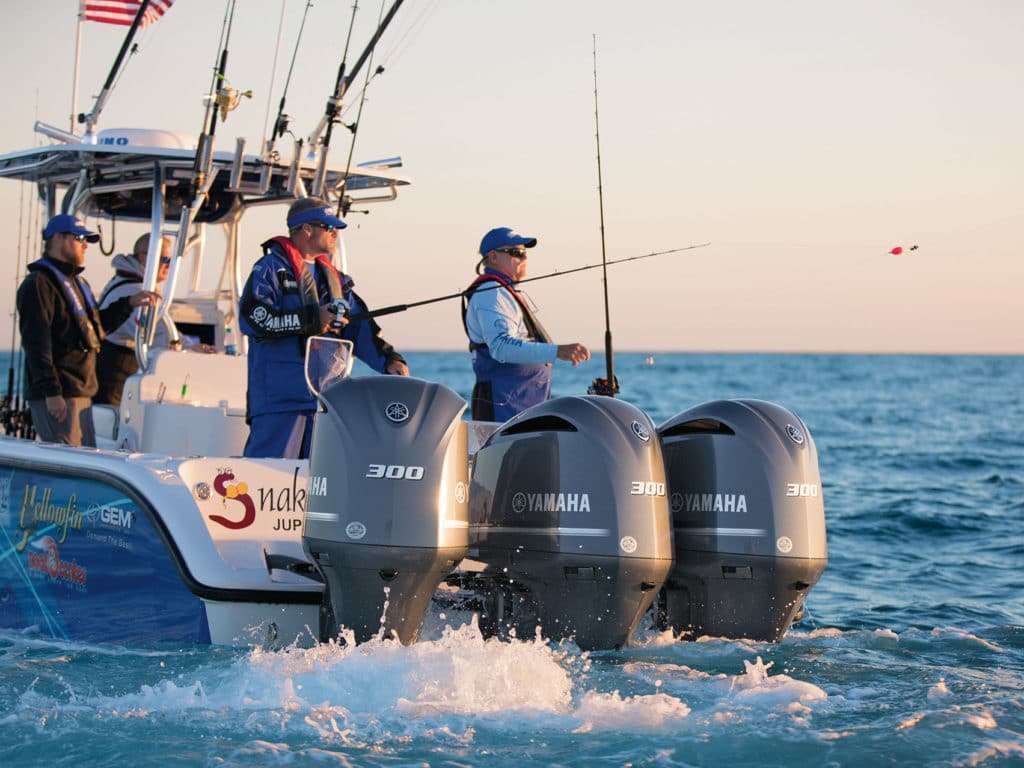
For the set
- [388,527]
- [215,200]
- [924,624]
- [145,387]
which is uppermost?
[215,200]

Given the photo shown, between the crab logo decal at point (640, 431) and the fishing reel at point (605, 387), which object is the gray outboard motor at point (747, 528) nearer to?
the crab logo decal at point (640, 431)

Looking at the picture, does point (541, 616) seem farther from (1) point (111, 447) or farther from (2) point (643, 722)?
(1) point (111, 447)

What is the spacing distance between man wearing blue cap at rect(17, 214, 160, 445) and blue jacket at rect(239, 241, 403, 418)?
4.62 ft

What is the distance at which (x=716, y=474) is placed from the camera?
4.65 m

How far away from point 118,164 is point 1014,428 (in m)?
22.5

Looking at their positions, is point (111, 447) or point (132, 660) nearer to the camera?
point (132, 660)

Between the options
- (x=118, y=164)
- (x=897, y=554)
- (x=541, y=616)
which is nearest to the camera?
(x=541, y=616)

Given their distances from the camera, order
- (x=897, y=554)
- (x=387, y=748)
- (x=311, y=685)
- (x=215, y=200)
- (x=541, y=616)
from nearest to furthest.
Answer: (x=387, y=748) < (x=311, y=685) < (x=541, y=616) < (x=215, y=200) < (x=897, y=554)

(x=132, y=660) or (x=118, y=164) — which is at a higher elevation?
(x=118, y=164)

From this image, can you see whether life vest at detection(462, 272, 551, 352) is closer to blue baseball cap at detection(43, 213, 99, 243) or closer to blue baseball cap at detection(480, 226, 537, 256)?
blue baseball cap at detection(480, 226, 537, 256)

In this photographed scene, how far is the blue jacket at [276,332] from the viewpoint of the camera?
5.36 m

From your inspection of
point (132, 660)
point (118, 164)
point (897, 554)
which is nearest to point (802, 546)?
point (132, 660)

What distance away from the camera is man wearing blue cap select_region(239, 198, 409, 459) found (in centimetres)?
538

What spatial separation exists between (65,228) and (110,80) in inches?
43.6
